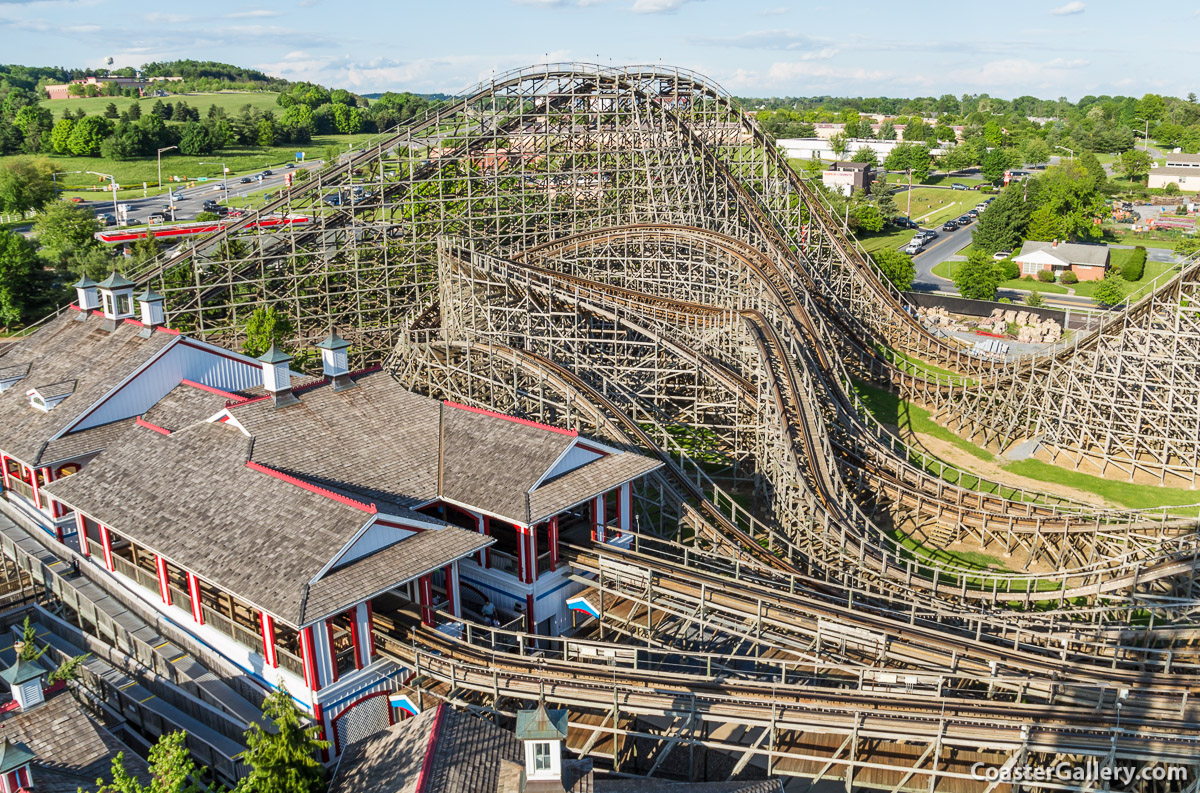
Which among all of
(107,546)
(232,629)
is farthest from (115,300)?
(232,629)

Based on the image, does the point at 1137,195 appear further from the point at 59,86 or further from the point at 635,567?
the point at 59,86

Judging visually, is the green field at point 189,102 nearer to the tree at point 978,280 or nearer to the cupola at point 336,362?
the tree at point 978,280

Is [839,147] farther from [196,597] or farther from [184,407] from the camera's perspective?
[196,597]

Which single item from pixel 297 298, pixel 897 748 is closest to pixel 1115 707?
pixel 897 748

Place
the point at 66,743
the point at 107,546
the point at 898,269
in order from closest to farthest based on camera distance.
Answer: the point at 66,743 < the point at 107,546 < the point at 898,269

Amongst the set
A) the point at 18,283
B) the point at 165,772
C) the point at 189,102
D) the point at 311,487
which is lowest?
the point at 165,772

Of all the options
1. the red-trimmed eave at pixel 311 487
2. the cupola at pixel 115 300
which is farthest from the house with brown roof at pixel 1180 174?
the red-trimmed eave at pixel 311 487
